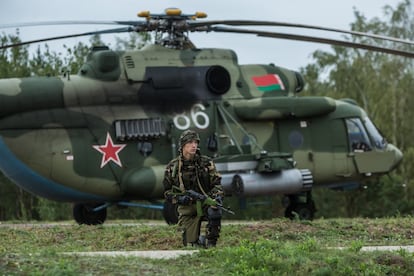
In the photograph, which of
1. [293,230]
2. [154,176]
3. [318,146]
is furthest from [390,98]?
[293,230]

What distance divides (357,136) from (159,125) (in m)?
4.80

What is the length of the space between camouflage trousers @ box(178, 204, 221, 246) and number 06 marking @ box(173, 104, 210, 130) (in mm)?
7358

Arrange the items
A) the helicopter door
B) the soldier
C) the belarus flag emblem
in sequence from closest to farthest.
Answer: the soldier, the belarus flag emblem, the helicopter door

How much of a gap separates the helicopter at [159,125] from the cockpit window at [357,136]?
1.13ft

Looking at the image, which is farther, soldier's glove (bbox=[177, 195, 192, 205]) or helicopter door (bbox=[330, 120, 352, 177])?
helicopter door (bbox=[330, 120, 352, 177])

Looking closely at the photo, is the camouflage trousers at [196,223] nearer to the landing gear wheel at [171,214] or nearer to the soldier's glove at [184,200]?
the soldier's glove at [184,200]

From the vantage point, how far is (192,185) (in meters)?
11.2

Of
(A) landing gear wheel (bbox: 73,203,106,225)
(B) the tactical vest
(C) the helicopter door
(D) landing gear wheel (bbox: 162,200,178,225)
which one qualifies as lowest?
(A) landing gear wheel (bbox: 73,203,106,225)

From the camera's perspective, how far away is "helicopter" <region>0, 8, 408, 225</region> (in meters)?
17.5

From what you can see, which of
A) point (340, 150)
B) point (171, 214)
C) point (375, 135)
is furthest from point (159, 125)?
point (375, 135)

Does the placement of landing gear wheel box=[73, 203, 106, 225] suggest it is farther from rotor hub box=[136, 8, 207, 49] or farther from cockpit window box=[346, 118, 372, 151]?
cockpit window box=[346, 118, 372, 151]

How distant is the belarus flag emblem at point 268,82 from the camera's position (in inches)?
789

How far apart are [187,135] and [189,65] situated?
7.86m

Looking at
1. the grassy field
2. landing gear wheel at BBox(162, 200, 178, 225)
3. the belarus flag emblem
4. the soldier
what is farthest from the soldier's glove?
the belarus flag emblem
